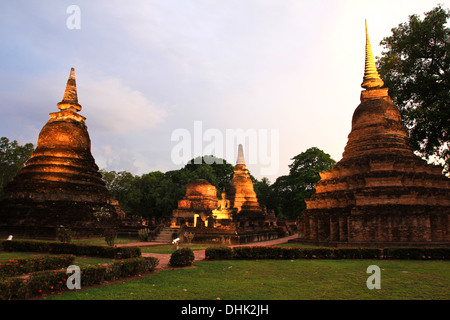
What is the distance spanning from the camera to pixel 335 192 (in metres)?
22.2

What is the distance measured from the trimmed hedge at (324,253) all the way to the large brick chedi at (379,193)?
4.00 m

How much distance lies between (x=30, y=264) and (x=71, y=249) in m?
5.72

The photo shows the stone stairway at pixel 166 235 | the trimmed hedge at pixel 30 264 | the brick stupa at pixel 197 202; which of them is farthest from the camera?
the brick stupa at pixel 197 202

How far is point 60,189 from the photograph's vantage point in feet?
83.3

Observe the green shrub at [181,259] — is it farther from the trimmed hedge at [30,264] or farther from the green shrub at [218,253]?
the trimmed hedge at [30,264]

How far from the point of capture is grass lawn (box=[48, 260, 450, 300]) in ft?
24.0

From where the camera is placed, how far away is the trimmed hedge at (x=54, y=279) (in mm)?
6688

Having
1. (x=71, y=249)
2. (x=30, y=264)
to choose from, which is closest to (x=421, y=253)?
(x=30, y=264)

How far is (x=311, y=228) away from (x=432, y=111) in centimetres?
A: 1322

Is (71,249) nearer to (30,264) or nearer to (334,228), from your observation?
(30,264)

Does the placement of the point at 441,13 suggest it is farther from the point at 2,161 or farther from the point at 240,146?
the point at 2,161

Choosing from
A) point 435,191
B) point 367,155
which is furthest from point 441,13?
point 435,191

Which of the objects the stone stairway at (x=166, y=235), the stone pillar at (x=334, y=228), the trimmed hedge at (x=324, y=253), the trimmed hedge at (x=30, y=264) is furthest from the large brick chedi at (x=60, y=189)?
the stone pillar at (x=334, y=228)

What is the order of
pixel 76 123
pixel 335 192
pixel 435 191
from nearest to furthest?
1. pixel 435 191
2. pixel 335 192
3. pixel 76 123
